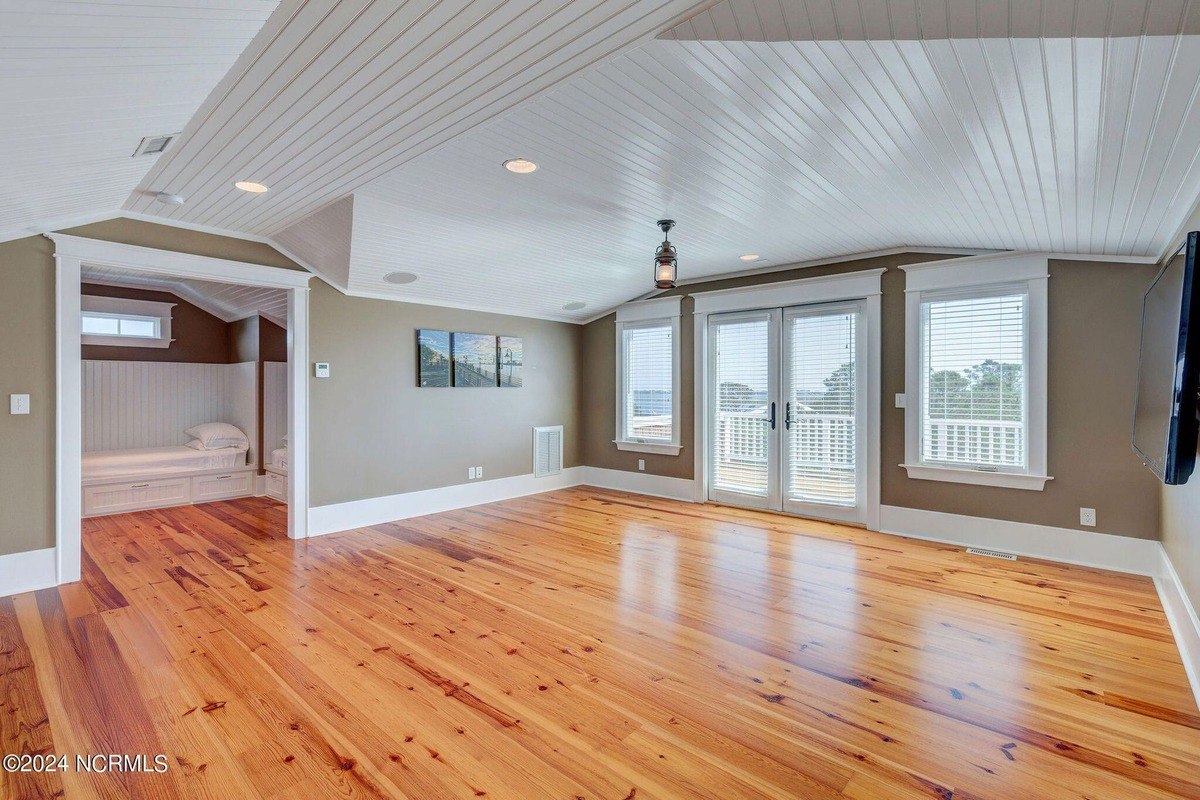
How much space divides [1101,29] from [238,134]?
3.16 meters

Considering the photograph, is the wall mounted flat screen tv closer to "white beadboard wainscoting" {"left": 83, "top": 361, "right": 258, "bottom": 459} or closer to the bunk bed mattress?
"white beadboard wainscoting" {"left": 83, "top": 361, "right": 258, "bottom": 459}

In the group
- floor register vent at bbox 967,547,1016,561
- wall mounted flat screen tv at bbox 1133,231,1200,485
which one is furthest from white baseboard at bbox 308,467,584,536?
wall mounted flat screen tv at bbox 1133,231,1200,485

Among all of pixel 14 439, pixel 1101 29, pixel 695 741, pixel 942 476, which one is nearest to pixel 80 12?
pixel 1101 29

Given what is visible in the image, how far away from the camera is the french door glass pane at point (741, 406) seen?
5.55m

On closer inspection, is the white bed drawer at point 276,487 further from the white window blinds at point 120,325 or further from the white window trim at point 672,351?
the white window trim at point 672,351

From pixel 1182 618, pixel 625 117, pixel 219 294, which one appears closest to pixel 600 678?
pixel 625 117

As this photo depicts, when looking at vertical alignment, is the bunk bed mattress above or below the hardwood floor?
above

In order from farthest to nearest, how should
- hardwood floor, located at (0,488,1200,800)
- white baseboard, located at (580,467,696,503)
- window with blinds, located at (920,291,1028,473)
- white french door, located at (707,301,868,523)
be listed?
white baseboard, located at (580,467,696,503) → white french door, located at (707,301,868,523) → window with blinds, located at (920,291,1028,473) → hardwood floor, located at (0,488,1200,800)

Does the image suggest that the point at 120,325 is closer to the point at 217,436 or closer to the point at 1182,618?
the point at 217,436

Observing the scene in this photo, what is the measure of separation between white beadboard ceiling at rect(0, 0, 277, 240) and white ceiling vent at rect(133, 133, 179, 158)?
0.15 ft

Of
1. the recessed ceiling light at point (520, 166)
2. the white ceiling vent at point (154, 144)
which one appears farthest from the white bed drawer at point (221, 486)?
the recessed ceiling light at point (520, 166)

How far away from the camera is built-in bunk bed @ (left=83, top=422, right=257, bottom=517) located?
213 inches

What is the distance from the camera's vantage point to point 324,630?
285 cm

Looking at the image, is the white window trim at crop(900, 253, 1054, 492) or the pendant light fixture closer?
the pendant light fixture
